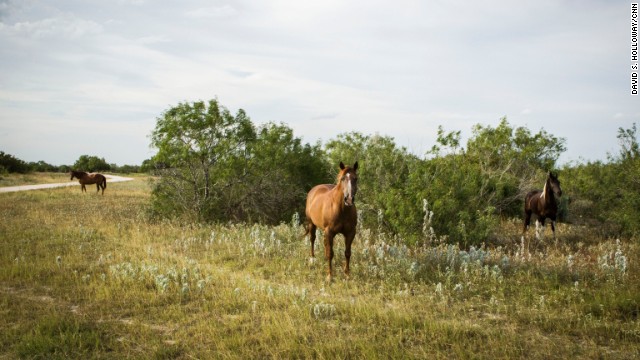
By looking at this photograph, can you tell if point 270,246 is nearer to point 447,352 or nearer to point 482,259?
point 482,259

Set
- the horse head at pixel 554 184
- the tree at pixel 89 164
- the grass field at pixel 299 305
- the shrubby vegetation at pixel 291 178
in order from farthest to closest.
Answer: the tree at pixel 89 164 < the horse head at pixel 554 184 < the shrubby vegetation at pixel 291 178 < the grass field at pixel 299 305

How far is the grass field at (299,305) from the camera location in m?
4.79

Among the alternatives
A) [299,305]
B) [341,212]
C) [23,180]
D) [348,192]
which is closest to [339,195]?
[341,212]

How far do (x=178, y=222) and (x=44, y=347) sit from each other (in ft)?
31.3

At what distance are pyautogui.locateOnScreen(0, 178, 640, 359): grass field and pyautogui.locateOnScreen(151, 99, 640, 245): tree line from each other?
6.71ft

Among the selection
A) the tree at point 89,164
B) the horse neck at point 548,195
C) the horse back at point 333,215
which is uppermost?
the tree at point 89,164

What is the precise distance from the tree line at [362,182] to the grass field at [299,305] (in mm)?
2044

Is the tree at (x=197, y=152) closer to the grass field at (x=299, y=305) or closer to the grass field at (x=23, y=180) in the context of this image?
the grass field at (x=299, y=305)

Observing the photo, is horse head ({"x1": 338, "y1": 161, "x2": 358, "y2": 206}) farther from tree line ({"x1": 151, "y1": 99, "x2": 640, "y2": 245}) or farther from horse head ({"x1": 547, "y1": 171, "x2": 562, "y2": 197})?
horse head ({"x1": 547, "y1": 171, "x2": 562, "y2": 197})

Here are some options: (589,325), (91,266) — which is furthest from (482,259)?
(91,266)

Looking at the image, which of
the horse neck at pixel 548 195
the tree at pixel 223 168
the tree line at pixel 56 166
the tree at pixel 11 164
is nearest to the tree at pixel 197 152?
the tree at pixel 223 168

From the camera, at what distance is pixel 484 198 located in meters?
14.8

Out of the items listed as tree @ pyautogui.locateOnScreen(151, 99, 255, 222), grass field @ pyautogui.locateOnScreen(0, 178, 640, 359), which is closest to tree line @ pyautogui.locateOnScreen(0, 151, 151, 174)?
tree @ pyautogui.locateOnScreen(151, 99, 255, 222)

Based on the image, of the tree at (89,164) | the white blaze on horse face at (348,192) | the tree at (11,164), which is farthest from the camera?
the tree at (89,164)
